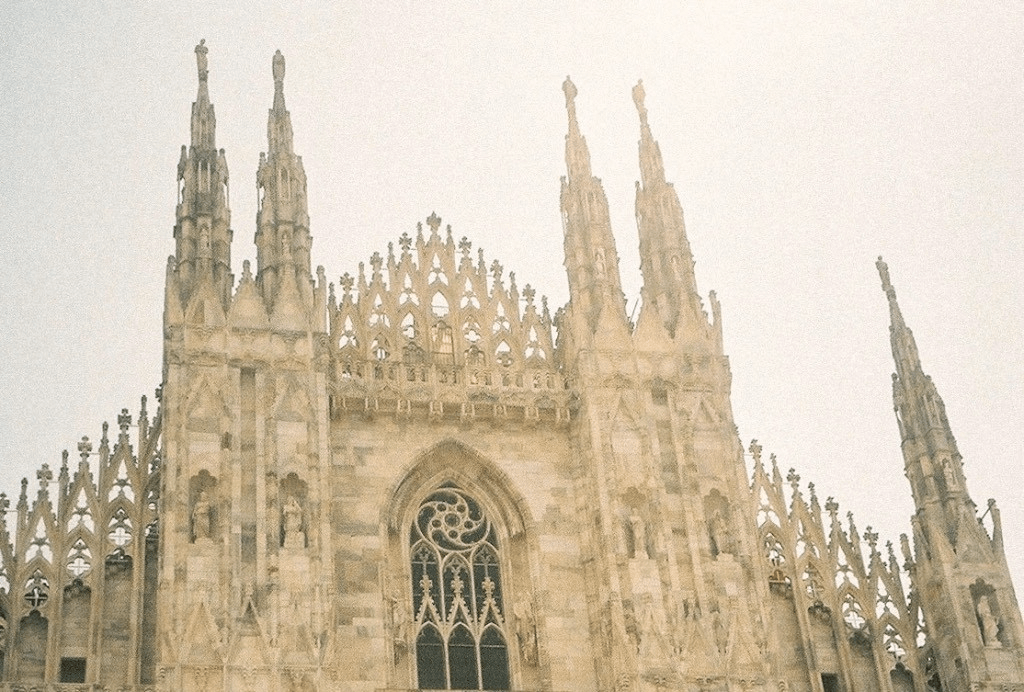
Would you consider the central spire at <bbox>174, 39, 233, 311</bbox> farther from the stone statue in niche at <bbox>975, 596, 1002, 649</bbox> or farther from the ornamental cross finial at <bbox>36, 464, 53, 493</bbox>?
the stone statue in niche at <bbox>975, 596, 1002, 649</bbox>

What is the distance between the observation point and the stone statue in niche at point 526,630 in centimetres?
2380

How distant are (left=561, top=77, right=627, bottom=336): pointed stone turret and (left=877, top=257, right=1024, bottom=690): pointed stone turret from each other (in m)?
4.64

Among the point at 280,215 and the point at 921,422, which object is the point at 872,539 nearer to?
the point at 921,422

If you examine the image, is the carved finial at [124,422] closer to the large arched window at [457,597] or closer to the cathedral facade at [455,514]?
the cathedral facade at [455,514]

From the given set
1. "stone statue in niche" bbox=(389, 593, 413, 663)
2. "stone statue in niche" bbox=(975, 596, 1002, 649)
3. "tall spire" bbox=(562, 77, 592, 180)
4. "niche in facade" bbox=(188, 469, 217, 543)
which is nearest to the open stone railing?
"niche in facade" bbox=(188, 469, 217, 543)

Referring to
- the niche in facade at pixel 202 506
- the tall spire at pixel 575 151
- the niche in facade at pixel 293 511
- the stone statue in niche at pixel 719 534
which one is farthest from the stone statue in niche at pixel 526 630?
the tall spire at pixel 575 151

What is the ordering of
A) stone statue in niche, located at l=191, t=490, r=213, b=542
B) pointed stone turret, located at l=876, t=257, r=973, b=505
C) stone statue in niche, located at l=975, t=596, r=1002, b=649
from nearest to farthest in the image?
stone statue in niche, located at l=191, t=490, r=213, b=542
stone statue in niche, located at l=975, t=596, r=1002, b=649
pointed stone turret, located at l=876, t=257, r=973, b=505

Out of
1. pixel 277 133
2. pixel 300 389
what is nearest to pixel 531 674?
pixel 300 389

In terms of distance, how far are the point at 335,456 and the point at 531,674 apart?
4.04 meters

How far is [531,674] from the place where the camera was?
77.9ft

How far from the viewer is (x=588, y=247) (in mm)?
27016

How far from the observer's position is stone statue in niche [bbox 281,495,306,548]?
74.7 ft

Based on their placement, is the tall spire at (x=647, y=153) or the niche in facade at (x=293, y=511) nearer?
the niche in facade at (x=293, y=511)

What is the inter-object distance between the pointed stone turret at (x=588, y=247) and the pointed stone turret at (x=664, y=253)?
628 millimetres
